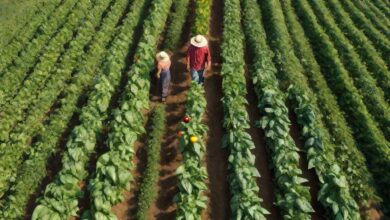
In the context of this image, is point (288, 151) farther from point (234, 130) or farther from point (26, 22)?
point (26, 22)

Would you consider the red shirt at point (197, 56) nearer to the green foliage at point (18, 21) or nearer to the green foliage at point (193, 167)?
the green foliage at point (193, 167)

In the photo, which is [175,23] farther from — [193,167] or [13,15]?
[193,167]

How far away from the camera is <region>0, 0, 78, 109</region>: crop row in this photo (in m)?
11.8

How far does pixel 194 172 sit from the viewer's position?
9547 mm

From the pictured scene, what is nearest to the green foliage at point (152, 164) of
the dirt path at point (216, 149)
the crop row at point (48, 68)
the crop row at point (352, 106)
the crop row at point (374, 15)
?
the dirt path at point (216, 149)

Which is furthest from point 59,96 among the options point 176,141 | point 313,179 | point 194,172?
point 313,179

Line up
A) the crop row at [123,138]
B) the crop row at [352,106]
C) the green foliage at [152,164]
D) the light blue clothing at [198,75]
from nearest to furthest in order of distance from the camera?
the crop row at [123,138] → the green foliage at [152,164] → the crop row at [352,106] → the light blue clothing at [198,75]

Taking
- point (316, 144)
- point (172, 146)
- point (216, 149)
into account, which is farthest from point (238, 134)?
point (316, 144)

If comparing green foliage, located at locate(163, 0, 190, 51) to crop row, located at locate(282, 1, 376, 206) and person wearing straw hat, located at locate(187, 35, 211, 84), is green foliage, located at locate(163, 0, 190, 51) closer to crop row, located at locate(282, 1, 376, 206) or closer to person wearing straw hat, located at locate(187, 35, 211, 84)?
person wearing straw hat, located at locate(187, 35, 211, 84)

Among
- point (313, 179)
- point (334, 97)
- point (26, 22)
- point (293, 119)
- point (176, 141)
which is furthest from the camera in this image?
point (26, 22)

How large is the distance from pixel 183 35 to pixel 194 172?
7.03 m

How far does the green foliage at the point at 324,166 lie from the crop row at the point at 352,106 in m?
1.19

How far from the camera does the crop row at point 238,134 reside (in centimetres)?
897

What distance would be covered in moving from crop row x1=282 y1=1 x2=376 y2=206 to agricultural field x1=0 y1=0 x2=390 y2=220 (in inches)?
1.8
